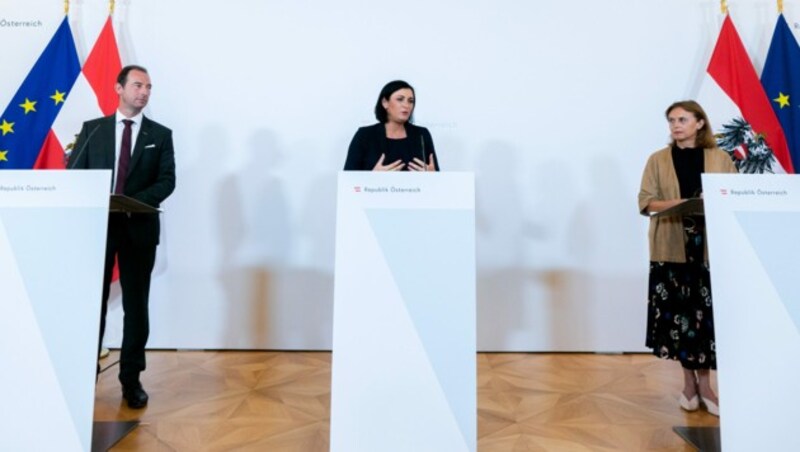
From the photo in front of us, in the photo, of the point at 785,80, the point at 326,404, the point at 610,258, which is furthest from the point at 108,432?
the point at 785,80

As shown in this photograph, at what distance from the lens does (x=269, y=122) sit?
347cm

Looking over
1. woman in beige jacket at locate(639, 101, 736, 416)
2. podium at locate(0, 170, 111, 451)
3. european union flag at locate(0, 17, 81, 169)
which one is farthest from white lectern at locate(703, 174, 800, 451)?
european union flag at locate(0, 17, 81, 169)

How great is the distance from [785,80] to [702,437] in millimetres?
2653

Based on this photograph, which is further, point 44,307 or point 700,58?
point 700,58

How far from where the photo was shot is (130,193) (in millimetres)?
2316

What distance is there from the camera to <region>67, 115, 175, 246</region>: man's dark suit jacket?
2275 mm

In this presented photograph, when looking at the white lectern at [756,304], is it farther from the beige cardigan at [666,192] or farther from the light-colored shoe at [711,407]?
the light-colored shoe at [711,407]

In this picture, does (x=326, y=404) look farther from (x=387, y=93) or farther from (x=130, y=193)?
(x=387, y=93)

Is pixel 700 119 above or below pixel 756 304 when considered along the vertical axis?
above

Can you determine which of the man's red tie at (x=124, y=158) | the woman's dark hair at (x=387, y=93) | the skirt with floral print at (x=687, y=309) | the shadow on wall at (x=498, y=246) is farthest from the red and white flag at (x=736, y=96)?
the man's red tie at (x=124, y=158)

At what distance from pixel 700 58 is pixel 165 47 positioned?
3.54 meters

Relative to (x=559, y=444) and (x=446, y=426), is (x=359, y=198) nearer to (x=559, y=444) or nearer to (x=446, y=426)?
(x=446, y=426)

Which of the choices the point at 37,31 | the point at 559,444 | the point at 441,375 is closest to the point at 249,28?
the point at 37,31

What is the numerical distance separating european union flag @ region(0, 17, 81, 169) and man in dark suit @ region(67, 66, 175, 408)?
52.4 inches
